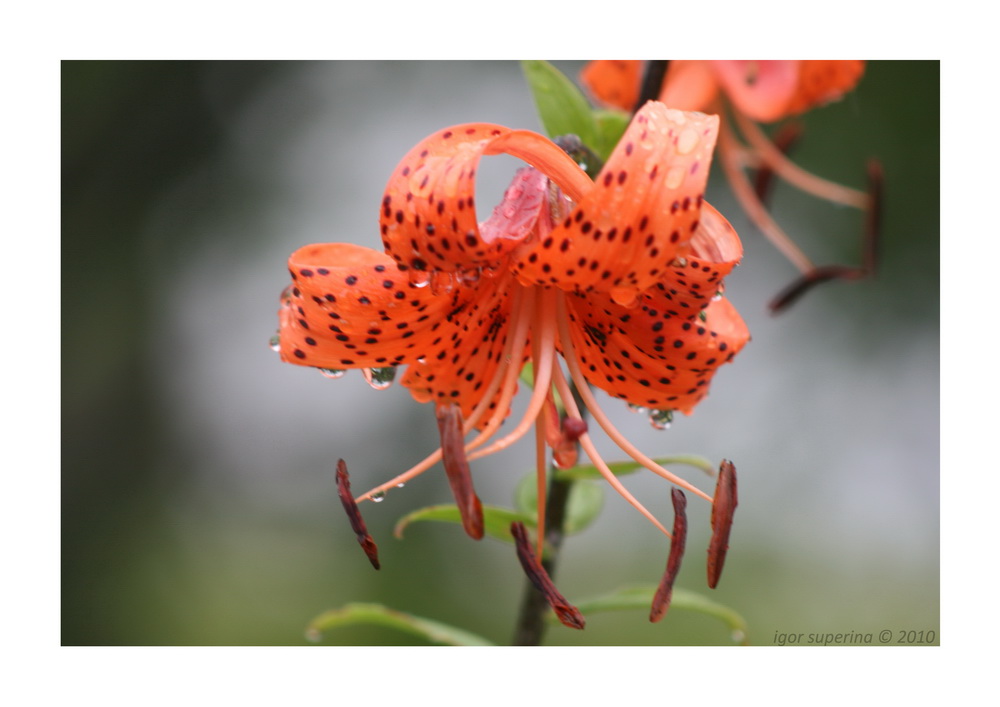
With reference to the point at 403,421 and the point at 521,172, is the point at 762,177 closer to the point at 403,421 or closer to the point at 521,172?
the point at 521,172

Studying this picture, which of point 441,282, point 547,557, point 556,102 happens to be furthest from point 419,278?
point 547,557

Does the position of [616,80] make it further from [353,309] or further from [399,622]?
[399,622]

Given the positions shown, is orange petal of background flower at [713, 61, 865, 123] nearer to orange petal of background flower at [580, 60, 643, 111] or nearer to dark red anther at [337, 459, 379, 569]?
orange petal of background flower at [580, 60, 643, 111]

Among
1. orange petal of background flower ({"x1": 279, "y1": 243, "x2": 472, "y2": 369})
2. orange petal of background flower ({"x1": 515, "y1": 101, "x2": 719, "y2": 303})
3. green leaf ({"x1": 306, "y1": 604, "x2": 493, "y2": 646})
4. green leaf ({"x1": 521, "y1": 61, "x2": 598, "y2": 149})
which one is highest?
green leaf ({"x1": 521, "y1": 61, "x2": 598, "y2": 149})

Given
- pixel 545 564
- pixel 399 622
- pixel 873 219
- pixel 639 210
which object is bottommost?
pixel 399 622

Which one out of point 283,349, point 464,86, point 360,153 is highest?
point 464,86

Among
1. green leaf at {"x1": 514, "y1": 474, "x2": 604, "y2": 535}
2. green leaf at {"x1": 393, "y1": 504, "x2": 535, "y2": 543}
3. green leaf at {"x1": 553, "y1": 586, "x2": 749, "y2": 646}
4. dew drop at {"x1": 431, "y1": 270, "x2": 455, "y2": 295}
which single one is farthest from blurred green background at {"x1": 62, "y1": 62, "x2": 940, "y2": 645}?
dew drop at {"x1": 431, "y1": 270, "x2": 455, "y2": 295}

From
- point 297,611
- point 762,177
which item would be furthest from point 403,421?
point 762,177
